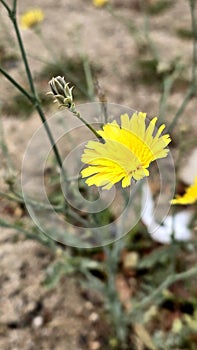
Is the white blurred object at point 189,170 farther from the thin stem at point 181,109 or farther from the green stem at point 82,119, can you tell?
the green stem at point 82,119

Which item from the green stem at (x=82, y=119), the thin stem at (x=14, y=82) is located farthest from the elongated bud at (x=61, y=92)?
the thin stem at (x=14, y=82)

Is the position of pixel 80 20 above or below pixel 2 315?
above

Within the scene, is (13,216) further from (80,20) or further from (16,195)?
(80,20)

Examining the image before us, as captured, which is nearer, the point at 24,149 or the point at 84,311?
the point at 84,311

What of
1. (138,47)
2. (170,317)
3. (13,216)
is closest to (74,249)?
(13,216)

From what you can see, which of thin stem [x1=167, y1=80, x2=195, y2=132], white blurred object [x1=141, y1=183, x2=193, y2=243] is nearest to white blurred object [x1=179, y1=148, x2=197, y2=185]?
white blurred object [x1=141, y1=183, x2=193, y2=243]

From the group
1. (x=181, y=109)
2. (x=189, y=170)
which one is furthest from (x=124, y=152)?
(x=189, y=170)
